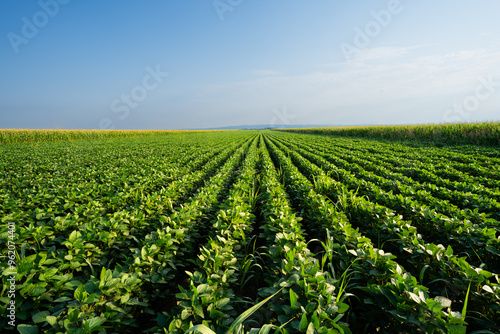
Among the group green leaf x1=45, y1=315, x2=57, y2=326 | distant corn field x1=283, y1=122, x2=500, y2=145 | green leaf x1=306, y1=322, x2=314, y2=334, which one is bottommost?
green leaf x1=306, y1=322, x2=314, y2=334

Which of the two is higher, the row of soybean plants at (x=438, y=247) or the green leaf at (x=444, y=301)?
the green leaf at (x=444, y=301)

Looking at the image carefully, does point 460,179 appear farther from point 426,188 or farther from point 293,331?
point 293,331

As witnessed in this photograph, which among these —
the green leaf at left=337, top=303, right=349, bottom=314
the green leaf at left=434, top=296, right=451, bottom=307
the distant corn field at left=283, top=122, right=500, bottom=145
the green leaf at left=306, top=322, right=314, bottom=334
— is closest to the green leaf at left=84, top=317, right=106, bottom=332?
the green leaf at left=306, top=322, right=314, bottom=334

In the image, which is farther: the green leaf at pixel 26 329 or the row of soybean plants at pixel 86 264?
the row of soybean plants at pixel 86 264

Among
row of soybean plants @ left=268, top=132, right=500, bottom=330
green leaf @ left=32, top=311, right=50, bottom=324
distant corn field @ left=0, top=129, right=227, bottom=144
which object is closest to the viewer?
green leaf @ left=32, top=311, right=50, bottom=324

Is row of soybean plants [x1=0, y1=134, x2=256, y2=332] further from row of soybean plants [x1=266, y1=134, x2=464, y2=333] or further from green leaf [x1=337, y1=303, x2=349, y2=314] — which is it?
row of soybean plants [x1=266, y1=134, x2=464, y2=333]

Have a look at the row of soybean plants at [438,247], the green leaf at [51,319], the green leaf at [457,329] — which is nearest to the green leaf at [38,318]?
the green leaf at [51,319]

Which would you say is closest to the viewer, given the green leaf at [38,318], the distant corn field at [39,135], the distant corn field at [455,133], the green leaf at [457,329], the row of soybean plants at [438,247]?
the green leaf at [457,329]

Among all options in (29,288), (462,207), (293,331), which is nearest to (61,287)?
(29,288)

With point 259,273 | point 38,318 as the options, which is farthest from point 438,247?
point 38,318

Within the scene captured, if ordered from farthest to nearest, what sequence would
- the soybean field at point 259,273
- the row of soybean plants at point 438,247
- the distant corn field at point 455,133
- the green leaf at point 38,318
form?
the distant corn field at point 455,133 < the row of soybean plants at point 438,247 < the soybean field at point 259,273 < the green leaf at point 38,318

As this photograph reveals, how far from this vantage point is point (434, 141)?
2027 cm

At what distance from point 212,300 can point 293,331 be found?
783mm

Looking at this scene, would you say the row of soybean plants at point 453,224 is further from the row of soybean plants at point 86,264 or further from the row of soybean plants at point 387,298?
the row of soybean plants at point 86,264
